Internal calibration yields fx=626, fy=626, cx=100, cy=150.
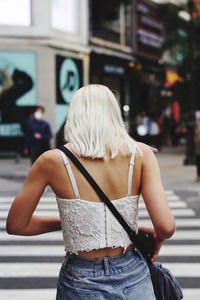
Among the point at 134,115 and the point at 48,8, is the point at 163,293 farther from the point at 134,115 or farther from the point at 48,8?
the point at 134,115

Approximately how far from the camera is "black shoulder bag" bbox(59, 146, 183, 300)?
268 centimetres

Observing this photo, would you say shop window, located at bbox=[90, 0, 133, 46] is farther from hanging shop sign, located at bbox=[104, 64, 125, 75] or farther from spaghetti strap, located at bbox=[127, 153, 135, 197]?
spaghetti strap, located at bbox=[127, 153, 135, 197]

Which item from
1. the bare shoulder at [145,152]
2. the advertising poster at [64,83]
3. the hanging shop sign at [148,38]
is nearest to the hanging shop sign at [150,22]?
the hanging shop sign at [148,38]

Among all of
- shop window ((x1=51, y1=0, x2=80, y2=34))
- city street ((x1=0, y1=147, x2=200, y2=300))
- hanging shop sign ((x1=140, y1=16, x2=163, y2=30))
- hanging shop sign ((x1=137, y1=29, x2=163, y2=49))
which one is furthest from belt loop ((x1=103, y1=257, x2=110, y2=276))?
hanging shop sign ((x1=140, y1=16, x2=163, y2=30))

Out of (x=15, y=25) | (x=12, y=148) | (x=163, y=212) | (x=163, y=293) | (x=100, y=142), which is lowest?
(x=12, y=148)

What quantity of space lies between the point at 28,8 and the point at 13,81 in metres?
2.91

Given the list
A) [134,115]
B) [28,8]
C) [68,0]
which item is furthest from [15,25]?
[134,115]

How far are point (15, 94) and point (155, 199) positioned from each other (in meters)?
21.7

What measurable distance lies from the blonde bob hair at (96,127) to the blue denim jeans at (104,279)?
464 millimetres

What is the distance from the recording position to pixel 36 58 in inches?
953

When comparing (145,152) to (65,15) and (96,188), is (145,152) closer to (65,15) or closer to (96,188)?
(96,188)

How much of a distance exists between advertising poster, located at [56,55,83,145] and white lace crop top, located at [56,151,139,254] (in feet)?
70.3

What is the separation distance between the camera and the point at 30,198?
8.98 ft

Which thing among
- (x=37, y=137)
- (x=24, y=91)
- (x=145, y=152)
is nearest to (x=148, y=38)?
(x=24, y=91)
